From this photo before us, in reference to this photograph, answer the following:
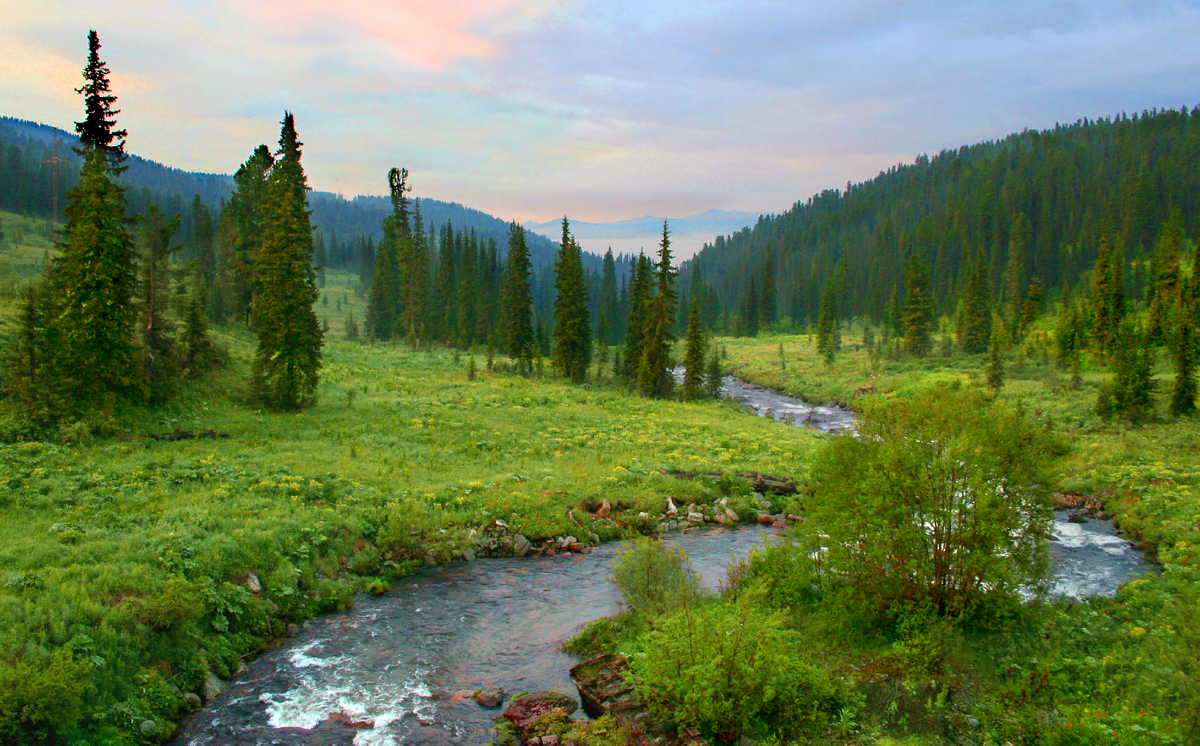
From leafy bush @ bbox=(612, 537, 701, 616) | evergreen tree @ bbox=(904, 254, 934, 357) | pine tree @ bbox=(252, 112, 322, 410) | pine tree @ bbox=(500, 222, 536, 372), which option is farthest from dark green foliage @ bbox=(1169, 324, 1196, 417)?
pine tree @ bbox=(500, 222, 536, 372)

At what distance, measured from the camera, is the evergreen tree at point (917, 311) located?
2972 inches

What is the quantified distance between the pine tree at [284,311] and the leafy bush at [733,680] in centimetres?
2901

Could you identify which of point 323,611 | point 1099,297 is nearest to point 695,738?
point 323,611

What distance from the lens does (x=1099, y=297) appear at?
202 feet

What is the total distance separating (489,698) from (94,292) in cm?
2511

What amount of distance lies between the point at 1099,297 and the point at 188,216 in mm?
203002

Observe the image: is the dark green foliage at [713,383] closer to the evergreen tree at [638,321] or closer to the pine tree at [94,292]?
the evergreen tree at [638,321]

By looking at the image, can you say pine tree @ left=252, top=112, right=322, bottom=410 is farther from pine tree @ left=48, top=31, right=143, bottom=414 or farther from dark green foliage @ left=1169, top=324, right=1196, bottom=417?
dark green foliage @ left=1169, top=324, right=1196, bottom=417

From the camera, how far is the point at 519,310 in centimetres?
6781

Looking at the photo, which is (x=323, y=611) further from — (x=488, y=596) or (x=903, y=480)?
(x=903, y=480)

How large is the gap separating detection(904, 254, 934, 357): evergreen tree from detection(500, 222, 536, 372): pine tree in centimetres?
4487

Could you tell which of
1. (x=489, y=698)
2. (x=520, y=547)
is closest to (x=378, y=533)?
(x=520, y=547)

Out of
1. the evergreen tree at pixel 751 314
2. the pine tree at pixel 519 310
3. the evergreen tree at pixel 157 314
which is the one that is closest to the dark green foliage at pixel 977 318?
the pine tree at pixel 519 310

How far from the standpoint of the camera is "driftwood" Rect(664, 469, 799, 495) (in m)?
27.8
